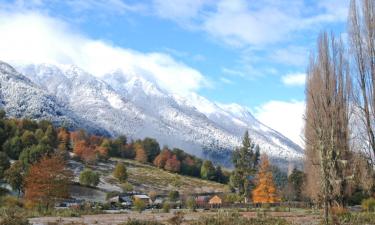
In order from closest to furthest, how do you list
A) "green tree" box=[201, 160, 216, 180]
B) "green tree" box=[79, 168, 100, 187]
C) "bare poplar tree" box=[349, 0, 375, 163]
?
1. "bare poplar tree" box=[349, 0, 375, 163]
2. "green tree" box=[79, 168, 100, 187]
3. "green tree" box=[201, 160, 216, 180]

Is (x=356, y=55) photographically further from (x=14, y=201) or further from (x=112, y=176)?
(x=112, y=176)

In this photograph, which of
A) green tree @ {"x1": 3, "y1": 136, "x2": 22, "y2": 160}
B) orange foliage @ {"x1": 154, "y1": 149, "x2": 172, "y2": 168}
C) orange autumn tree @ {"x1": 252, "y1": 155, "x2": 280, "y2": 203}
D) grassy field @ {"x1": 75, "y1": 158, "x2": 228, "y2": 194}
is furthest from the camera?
orange foliage @ {"x1": 154, "y1": 149, "x2": 172, "y2": 168}

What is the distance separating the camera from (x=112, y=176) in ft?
370

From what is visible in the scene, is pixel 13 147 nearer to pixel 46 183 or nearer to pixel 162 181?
pixel 162 181

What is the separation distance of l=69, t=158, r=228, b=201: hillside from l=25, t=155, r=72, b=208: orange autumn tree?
3696cm

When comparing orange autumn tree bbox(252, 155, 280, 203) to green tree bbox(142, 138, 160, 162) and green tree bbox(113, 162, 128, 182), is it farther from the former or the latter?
green tree bbox(142, 138, 160, 162)

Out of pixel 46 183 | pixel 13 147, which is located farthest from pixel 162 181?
pixel 46 183

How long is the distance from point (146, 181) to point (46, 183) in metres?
67.1

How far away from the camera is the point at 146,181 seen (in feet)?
376

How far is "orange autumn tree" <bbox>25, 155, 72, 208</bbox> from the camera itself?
47666mm

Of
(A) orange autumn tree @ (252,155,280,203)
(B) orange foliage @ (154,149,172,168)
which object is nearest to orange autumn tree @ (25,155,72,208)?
(A) orange autumn tree @ (252,155,280,203)

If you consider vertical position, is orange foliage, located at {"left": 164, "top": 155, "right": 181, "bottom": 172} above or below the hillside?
above

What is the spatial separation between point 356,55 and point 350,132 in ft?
35.4

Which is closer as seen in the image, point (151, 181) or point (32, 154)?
point (32, 154)
